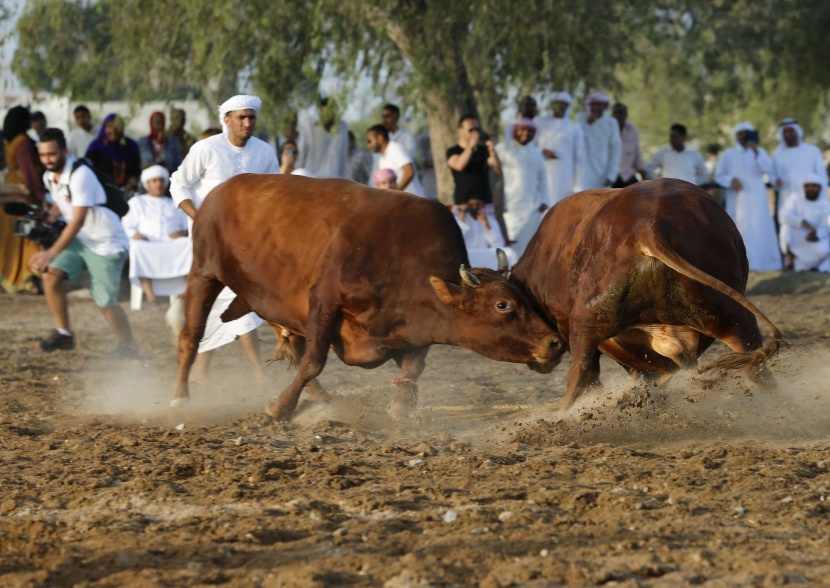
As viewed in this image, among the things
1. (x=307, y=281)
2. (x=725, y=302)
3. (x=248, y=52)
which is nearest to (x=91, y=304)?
(x=248, y=52)

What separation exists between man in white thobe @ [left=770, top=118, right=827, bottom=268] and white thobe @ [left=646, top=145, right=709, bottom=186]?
108 centimetres

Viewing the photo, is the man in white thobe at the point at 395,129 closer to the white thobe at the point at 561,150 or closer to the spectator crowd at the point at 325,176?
the spectator crowd at the point at 325,176

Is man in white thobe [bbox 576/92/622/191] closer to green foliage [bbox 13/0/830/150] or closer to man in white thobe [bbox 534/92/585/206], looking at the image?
man in white thobe [bbox 534/92/585/206]

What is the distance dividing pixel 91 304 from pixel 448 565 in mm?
11032

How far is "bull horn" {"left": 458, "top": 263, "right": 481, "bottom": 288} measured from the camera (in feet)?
21.8

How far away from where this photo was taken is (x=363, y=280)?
689 centimetres

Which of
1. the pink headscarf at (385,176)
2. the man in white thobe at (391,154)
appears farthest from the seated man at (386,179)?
the man in white thobe at (391,154)

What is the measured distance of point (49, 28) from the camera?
1641cm

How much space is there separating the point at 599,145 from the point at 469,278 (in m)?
9.25

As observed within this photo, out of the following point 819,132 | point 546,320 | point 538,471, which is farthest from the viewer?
point 819,132

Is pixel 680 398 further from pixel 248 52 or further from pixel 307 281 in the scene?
pixel 248 52

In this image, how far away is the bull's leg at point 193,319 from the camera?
7902mm

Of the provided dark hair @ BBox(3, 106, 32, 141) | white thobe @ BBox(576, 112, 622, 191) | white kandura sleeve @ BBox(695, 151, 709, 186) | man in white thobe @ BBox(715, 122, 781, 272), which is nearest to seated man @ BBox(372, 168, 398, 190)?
white thobe @ BBox(576, 112, 622, 191)

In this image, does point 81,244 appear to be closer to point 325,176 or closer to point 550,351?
point 550,351
